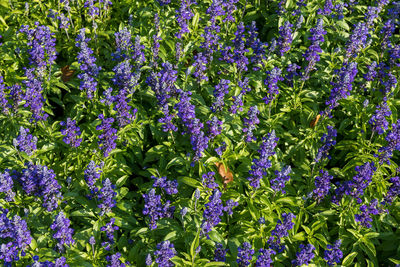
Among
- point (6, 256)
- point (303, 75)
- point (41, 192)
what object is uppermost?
point (303, 75)

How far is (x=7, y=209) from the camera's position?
6.35 metres

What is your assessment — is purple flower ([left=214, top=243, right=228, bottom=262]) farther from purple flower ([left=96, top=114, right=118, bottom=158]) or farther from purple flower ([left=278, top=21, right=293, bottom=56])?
purple flower ([left=278, top=21, right=293, bottom=56])

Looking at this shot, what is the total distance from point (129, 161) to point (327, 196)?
3.71 meters

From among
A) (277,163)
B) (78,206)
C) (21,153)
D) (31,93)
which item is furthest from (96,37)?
(277,163)

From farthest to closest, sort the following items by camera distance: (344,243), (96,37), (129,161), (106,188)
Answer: (96,37) < (129,161) < (344,243) < (106,188)

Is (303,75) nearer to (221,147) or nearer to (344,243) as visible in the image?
(221,147)

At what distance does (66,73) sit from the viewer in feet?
30.0

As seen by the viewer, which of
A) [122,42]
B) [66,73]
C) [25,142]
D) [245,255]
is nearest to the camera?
[245,255]

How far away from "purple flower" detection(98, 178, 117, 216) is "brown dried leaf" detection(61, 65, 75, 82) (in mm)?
3621

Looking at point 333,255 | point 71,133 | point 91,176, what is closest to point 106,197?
point 91,176

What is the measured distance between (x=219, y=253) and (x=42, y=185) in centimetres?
289

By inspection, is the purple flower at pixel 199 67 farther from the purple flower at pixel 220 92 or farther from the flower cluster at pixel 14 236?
the flower cluster at pixel 14 236

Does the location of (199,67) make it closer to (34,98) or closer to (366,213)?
(34,98)

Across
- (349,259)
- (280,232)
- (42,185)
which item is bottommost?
(349,259)
